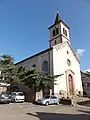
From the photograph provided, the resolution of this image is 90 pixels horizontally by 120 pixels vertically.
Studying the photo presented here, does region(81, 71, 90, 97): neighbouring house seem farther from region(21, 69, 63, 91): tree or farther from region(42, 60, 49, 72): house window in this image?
region(21, 69, 63, 91): tree

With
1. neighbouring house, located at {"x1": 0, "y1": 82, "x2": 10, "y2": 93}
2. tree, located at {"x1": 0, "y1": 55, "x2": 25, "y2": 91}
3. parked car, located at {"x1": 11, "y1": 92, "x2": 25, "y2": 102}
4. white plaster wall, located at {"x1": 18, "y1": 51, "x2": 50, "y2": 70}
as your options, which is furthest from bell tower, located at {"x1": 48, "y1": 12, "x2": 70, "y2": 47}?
parked car, located at {"x1": 11, "y1": 92, "x2": 25, "y2": 102}

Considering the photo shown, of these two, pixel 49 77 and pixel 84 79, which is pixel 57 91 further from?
pixel 84 79

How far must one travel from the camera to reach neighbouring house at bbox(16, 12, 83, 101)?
3139cm

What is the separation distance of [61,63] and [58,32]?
37.2 feet

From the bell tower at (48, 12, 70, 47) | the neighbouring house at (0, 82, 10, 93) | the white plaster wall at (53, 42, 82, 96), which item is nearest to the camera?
the white plaster wall at (53, 42, 82, 96)

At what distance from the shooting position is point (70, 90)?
113 feet

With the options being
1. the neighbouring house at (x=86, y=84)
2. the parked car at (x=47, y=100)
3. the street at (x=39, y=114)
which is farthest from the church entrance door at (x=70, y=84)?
the street at (x=39, y=114)

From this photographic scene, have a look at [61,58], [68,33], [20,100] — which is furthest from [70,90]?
[68,33]

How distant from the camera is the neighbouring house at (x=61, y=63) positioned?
3139 centimetres

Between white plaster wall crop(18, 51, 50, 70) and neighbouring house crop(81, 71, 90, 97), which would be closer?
white plaster wall crop(18, 51, 50, 70)

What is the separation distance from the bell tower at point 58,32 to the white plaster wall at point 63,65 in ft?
13.8

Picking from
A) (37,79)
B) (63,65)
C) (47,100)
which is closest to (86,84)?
(63,65)

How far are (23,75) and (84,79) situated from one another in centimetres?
1990

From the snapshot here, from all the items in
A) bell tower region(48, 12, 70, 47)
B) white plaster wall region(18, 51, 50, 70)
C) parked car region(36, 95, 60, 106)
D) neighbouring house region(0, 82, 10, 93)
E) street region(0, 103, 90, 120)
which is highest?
bell tower region(48, 12, 70, 47)
